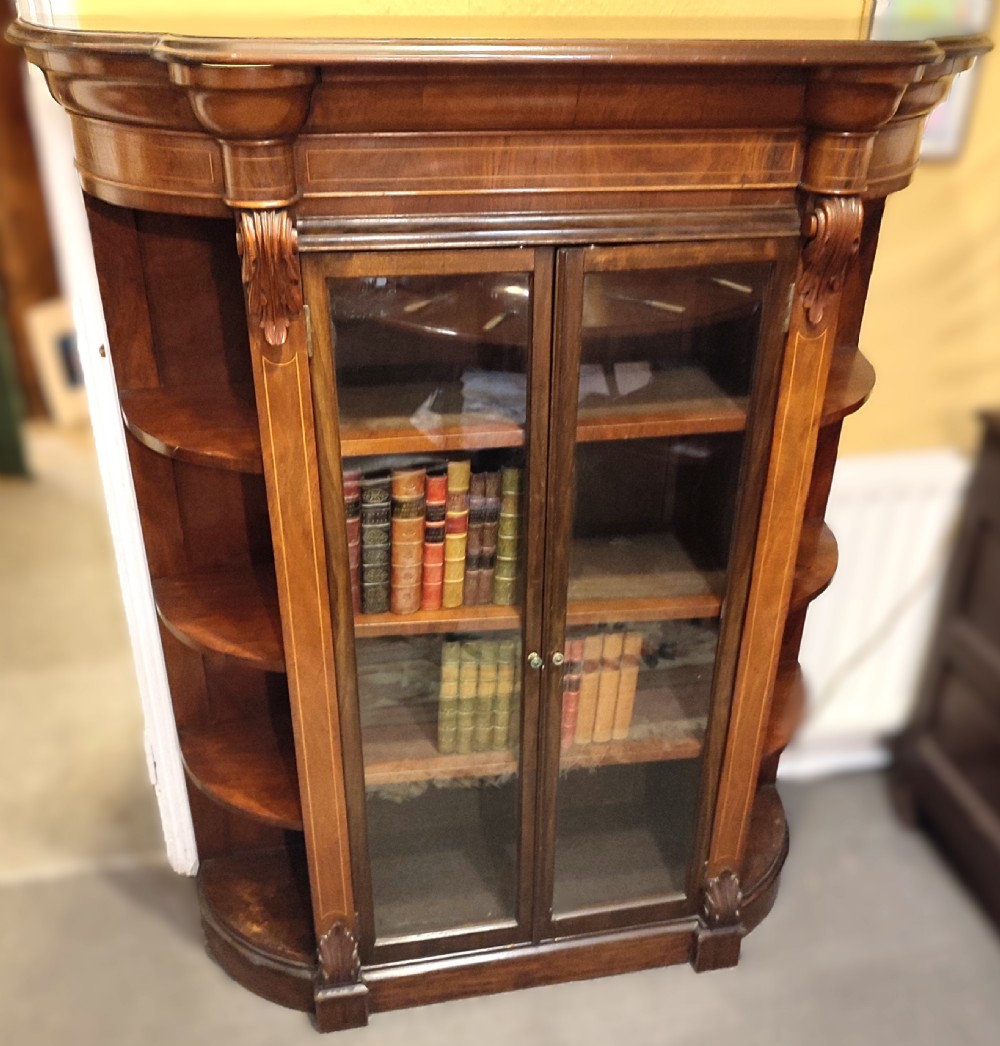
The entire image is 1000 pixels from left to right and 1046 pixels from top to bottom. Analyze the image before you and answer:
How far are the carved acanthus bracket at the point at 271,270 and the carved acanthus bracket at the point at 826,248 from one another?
62cm

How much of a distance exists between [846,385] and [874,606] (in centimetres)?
71

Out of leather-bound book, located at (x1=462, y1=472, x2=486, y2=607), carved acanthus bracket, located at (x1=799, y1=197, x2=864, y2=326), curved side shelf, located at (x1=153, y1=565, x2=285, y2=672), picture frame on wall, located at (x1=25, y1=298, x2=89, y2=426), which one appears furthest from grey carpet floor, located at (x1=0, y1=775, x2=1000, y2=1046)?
picture frame on wall, located at (x1=25, y1=298, x2=89, y2=426)

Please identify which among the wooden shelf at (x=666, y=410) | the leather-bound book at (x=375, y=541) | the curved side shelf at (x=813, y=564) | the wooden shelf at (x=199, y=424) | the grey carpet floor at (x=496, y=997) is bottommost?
the grey carpet floor at (x=496, y=997)

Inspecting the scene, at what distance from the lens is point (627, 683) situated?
1.64 metres

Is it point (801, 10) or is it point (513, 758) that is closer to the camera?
point (801, 10)

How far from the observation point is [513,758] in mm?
1622

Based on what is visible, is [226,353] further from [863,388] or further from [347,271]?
[863,388]

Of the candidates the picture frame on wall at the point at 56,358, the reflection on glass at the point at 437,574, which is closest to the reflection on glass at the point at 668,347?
the reflection on glass at the point at 437,574

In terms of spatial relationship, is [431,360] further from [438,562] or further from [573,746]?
[573,746]

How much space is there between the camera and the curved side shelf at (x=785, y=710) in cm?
176

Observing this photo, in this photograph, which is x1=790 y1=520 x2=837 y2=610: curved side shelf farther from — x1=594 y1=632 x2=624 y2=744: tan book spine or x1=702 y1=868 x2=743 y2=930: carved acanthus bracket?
x1=702 y1=868 x2=743 y2=930: carved acanthus bracket

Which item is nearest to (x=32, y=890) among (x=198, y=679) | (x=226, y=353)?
(x=198, y=679)

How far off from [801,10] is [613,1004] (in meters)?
1.64

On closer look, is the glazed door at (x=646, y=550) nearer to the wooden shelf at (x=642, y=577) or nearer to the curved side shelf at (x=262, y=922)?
the wooden shelf at (x=642, y=577)
